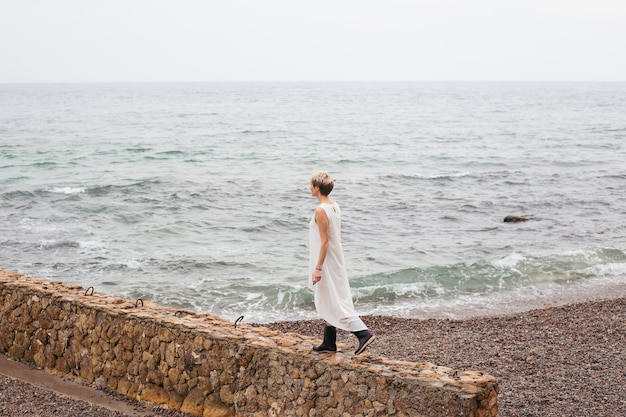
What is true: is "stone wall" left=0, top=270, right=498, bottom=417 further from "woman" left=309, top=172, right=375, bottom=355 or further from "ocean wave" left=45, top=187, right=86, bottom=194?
"ocean wave" left=45, top=187, right=86, bottom=194

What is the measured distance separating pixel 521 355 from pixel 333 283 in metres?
4.76

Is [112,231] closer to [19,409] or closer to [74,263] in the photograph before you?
[74,263]

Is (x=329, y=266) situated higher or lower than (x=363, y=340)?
higher

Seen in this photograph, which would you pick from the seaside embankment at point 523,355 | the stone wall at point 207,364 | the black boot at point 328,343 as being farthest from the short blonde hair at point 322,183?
the seaside embankment at point 523,355

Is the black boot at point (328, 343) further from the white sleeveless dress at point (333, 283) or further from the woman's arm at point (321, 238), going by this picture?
the woman's arm at point (321, 238)

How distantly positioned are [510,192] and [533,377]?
22.8 m

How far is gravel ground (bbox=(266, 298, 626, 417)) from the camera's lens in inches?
328

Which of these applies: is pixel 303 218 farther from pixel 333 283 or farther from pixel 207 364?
pixel 333 283

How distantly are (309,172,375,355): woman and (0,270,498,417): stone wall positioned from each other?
394 millimetres

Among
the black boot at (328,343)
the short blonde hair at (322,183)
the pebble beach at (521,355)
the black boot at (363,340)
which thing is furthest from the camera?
the pebble beach at (521,355)

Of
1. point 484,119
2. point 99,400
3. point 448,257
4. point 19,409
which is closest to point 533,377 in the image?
point 99,400

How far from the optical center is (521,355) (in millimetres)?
10305

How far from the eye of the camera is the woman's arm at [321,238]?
22.0 ft

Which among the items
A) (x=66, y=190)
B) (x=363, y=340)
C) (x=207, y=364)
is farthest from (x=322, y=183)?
(x=66, y=190)
